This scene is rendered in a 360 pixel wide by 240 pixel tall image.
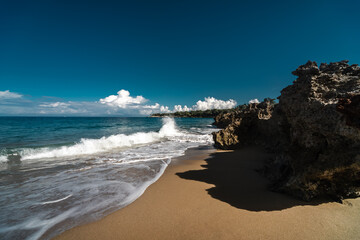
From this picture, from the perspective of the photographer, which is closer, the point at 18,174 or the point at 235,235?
the point at 235,235

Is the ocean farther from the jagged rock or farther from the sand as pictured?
the jagged rock

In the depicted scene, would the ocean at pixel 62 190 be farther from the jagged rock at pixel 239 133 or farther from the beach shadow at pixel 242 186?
the jagged rock at pixel 239 133

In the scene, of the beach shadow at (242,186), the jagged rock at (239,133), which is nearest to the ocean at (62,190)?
the beach shadow at (242,186)

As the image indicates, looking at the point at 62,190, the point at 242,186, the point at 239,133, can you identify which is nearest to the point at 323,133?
the point at 242,186

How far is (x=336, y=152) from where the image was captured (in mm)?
3041

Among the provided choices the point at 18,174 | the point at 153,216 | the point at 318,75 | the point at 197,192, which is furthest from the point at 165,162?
the point at 318,75

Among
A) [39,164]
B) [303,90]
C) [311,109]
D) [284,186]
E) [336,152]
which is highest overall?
[303,90]

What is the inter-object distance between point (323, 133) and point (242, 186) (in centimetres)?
254

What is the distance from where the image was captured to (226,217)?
3273 millimetres

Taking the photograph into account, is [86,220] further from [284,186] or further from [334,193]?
[334,193]

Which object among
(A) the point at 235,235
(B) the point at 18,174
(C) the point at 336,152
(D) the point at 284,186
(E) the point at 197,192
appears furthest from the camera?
(B) the point at 18,174

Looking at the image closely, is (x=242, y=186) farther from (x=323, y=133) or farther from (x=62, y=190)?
(x=62, y=190)

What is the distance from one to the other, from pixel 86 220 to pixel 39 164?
704cm

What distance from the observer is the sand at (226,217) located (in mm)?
2812
